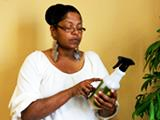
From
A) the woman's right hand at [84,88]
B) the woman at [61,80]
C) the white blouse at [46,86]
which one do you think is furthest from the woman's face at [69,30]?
the woman's right hand at [84,88]

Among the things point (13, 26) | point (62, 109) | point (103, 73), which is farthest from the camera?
point (13, 26)

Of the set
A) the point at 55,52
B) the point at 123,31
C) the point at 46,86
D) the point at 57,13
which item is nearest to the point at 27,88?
the point at 46,86

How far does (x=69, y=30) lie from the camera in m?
1.43

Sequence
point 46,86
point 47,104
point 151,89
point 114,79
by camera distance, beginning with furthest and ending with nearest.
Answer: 1. point 151,89
2. point 46,86
3. point 47,104
4. point 114,79

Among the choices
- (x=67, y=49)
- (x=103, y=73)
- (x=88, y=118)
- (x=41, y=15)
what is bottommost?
(x=88, y=118)

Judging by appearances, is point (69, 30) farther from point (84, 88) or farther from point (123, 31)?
point (123, 31)

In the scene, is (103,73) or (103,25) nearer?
(103,73)

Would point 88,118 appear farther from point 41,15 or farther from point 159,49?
point 41,15

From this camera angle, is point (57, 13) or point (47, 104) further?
point (57, 13)

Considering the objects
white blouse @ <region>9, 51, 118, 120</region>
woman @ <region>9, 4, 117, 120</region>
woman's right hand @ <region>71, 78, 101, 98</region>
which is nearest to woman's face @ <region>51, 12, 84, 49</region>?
woman @ <region>9, 4, 117, 120</region>

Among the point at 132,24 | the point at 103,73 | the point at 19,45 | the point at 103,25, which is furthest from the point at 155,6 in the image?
the point at 19,45

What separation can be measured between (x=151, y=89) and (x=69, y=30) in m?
0.66

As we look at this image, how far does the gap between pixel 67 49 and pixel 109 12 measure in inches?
19.3

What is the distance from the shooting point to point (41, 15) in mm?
1812
